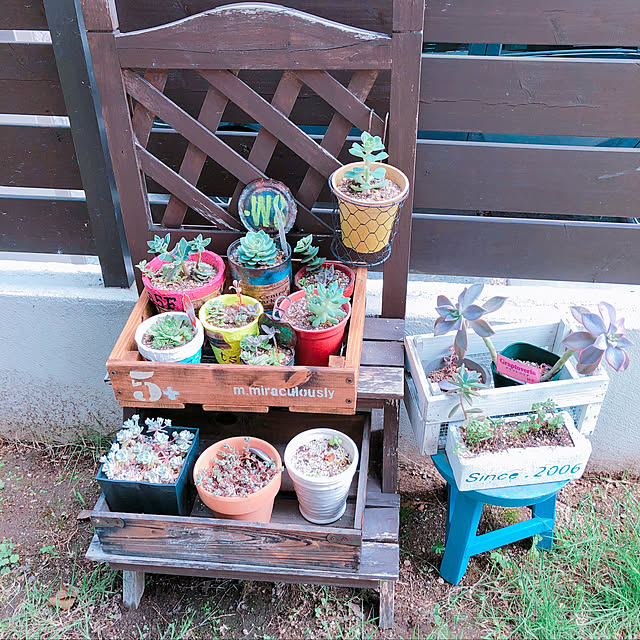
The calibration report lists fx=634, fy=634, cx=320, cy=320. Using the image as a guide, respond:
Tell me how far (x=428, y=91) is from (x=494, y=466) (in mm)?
1256

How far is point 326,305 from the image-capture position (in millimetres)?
1793

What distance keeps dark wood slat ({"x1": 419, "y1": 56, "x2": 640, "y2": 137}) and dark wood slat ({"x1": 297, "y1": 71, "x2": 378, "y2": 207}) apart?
0.37 meters

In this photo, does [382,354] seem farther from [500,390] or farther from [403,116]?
[403,116]

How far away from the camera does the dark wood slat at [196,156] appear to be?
1938mm

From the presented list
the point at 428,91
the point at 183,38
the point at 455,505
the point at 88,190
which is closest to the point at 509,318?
the point at 455,505

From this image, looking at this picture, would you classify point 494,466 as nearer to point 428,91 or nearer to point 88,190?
point 428,91

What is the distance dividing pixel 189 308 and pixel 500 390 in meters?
0.98

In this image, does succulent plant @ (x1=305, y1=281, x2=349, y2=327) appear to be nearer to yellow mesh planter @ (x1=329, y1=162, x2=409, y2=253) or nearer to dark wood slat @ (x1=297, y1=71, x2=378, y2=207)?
yellow mesh planter @ (x1=329, y1=162, x2=409, y2=253)

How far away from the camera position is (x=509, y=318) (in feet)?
7.97

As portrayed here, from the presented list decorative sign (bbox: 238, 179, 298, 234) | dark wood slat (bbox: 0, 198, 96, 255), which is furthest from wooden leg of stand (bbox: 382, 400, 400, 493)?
dark wood slat (bbox: 0, 198, 96, 255)

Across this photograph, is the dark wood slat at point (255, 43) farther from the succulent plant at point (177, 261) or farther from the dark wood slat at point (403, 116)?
the succulent plant at point (177, 261)

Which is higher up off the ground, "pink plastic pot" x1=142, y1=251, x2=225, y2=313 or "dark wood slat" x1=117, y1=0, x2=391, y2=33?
"dark wood slat" x1=117, y1=0, x2=391, y2=33

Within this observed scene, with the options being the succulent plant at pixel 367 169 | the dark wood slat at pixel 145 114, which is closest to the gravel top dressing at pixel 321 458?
the succulent plant at pixel 367 169

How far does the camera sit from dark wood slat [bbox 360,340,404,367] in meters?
2.01
